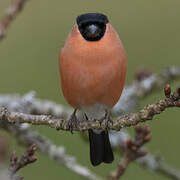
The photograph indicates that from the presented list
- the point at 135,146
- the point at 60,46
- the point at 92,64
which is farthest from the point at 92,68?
the point at 60,46

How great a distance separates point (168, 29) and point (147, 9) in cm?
57

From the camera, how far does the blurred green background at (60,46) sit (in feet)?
18.1

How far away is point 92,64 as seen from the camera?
3.67 meters

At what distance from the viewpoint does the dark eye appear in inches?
148

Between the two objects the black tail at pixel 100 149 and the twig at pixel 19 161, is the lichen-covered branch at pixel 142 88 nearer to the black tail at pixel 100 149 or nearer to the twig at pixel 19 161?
the black tail at pixel 100 149

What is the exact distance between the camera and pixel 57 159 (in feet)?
13.3

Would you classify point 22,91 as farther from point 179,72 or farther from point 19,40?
point 179,72

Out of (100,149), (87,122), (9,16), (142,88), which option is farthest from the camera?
(142,88)

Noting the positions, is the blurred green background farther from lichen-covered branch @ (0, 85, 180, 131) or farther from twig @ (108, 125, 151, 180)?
lichen-covered branch @ (0, 85, 180, 131)

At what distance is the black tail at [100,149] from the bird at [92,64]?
442 mm

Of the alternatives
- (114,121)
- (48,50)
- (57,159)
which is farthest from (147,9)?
(114,121)

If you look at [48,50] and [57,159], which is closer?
[57,159]

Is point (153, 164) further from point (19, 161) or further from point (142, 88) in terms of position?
point (19, 161)

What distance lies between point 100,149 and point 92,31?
1.01 meters
